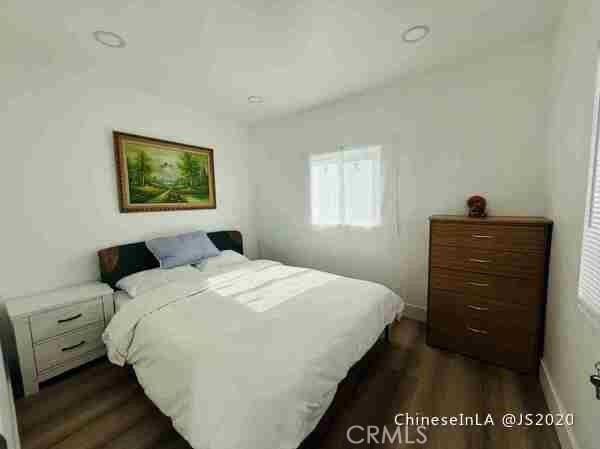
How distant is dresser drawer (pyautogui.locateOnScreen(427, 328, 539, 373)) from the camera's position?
1692 mm

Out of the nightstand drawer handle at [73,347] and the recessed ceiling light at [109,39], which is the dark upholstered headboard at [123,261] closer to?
the nightstand drawer handle at [73,347]

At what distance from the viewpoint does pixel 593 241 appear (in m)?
1.04

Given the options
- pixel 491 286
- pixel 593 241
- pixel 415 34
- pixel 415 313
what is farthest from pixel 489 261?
pixel 415 34

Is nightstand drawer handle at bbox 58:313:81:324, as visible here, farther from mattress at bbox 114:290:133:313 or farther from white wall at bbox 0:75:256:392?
white wall at bbox 0:75:256:392

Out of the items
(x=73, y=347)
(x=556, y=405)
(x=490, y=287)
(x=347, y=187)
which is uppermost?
(x=347, y=187)

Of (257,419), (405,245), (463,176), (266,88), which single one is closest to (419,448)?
(257,419)

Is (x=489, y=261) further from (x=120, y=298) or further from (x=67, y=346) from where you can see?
(x=67, y=346)

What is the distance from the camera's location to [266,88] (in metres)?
2.46

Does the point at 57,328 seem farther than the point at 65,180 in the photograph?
No

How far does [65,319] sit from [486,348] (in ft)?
10.5

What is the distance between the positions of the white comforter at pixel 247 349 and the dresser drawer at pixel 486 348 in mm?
427

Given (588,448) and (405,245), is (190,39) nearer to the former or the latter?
(405,245)

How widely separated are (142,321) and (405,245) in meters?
2.39

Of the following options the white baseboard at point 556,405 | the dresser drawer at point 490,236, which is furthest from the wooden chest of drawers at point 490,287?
the white baseboard at point 556,405
